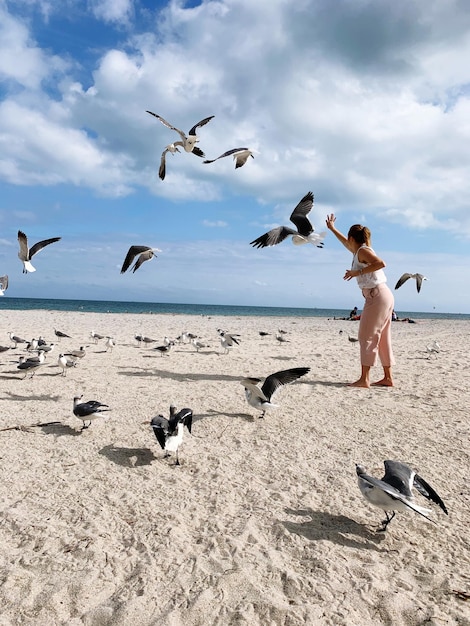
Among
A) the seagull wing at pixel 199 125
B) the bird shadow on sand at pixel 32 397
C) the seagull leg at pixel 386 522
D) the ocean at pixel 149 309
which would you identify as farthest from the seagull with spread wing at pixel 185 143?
the ocean at pixel 149 309

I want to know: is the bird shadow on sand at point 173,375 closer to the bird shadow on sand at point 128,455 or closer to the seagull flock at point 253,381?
the seagull flock at point 253,381

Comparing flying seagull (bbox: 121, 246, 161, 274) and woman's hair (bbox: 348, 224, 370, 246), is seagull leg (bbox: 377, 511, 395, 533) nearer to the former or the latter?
woman's hair (bbox: 348, 224, 370, 246)

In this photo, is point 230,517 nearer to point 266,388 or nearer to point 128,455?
point 128,455

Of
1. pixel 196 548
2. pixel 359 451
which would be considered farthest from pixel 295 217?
pixel 196 548

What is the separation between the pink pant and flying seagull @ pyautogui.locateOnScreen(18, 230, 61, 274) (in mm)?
7802

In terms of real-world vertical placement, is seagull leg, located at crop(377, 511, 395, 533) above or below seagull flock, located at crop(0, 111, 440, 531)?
below

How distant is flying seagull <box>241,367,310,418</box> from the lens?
6316 millimetres

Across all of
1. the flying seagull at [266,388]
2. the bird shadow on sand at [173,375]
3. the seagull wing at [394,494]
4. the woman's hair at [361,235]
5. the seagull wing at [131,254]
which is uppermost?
the woman's hair at [361,235]

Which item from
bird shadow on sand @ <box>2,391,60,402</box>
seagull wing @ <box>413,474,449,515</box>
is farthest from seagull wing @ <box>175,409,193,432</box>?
bird shadow on sand @ <box>2,391,60,402</box>

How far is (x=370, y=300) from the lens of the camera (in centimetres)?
826

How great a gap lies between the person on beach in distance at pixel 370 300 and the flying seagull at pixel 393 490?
4461mm

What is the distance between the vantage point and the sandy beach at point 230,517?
2752 mm

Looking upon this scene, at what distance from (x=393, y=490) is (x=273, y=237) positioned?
18.4 ft

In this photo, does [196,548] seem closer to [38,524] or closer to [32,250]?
[38,524]
